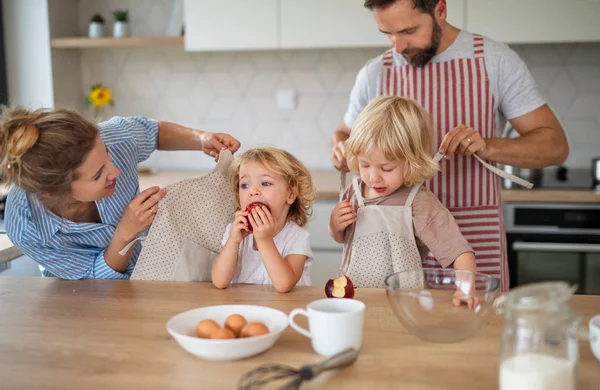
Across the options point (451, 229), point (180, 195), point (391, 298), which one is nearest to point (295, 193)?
point (180, 195)

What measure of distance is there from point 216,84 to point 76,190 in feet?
6.66

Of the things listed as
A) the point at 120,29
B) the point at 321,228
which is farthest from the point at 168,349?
the point at 120,29

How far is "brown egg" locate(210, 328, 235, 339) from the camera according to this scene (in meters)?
1.10

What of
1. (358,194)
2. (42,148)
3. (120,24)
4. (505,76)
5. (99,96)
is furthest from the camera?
(99,96)

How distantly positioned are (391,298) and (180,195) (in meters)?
0.76

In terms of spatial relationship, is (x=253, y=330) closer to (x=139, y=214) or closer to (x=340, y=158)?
(x=139, y=214)

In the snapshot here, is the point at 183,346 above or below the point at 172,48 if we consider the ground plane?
below

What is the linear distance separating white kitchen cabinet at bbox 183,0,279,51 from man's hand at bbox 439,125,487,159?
1.45 m

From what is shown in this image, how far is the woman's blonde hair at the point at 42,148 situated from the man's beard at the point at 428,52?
0.94m

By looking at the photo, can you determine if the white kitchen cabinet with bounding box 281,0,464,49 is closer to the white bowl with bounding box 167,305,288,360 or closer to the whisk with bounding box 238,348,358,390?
the white bowl with bounding box 167,305,288,360

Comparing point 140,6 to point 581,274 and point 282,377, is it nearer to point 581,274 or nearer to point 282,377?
point 581,274

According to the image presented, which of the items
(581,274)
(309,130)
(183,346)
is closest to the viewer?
(183,346)

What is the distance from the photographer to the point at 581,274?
276cm

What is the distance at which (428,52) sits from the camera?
1948 mm
